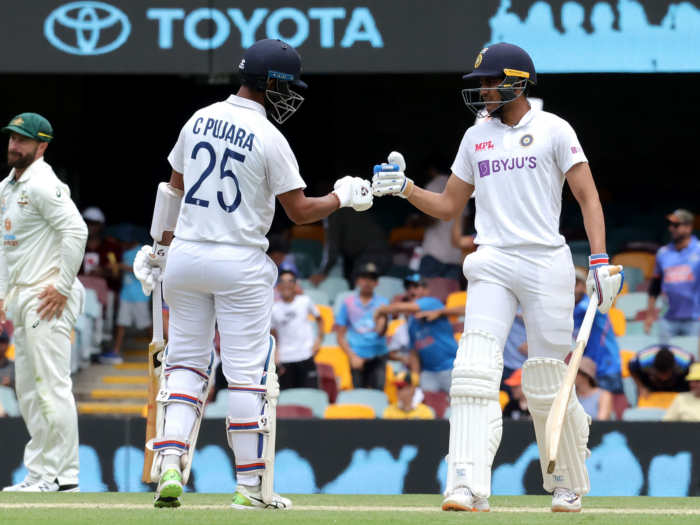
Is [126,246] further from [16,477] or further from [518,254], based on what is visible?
[518,254]

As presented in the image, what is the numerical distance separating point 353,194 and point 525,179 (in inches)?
28.1

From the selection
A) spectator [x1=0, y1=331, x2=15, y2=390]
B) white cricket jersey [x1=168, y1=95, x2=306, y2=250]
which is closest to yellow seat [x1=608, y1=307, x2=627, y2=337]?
spectator [x1=0, y1=331, x2=15, y2=390]

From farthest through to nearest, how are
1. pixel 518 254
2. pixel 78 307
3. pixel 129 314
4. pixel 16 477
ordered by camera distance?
pixel 129 314 → pixel 16 477 → pixel 78 307 → pixel 518 254

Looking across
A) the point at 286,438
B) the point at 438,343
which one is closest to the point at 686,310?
the point at 438,343

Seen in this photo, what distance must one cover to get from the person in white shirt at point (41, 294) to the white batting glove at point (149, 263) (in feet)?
4.31

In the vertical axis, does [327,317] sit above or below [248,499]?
above

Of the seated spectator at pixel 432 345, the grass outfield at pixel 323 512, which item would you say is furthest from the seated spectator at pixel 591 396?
the grass outfield at pixel 323 512

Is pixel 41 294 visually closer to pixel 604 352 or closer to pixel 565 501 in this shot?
pixel 565 501

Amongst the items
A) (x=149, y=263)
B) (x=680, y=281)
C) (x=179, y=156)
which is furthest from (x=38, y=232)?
(x=680, y=281)

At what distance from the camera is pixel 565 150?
567cm

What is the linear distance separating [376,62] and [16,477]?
3.92 meters

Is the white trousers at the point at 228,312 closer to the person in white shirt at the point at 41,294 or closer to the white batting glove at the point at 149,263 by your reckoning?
the white batting glove at the point at 149,263

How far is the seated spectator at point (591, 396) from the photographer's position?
929 cm

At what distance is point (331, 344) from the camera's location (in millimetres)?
10906
